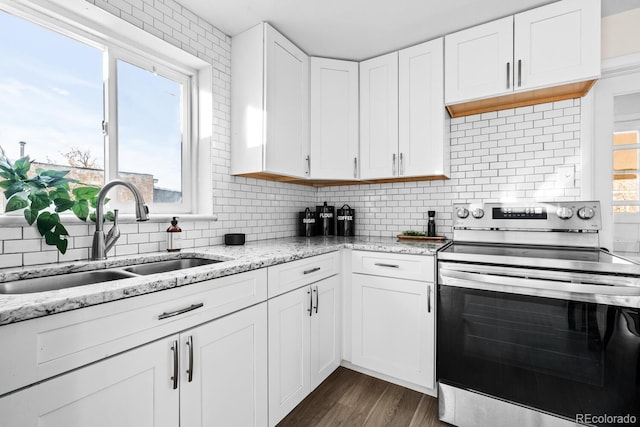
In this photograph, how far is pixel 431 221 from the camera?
2.46m

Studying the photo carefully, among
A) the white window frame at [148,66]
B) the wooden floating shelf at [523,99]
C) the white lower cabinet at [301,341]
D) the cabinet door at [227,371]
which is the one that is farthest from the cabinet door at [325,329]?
the wooden floating shelf at [523,99]

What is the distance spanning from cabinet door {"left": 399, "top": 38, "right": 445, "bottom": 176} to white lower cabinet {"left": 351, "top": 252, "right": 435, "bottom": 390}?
0.79 m

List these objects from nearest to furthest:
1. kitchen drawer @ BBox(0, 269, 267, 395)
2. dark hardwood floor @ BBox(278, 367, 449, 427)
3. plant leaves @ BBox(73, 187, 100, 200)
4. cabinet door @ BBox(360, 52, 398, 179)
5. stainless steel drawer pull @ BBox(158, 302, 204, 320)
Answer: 1. kitchen drawer @ BBox(0, 269, 267, 395)
2. stainless steel drawer pull @ BBox(158, 302, 204, 320)
3. plant leaves @ BBox(73, 187, 100, 200)
4. dark hardwood floor @ BBox(278, 367, 449, 427)
5. cabinet door @ BBox(360, 52, 398, 179)

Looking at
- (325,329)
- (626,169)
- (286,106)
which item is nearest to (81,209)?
(286,106)

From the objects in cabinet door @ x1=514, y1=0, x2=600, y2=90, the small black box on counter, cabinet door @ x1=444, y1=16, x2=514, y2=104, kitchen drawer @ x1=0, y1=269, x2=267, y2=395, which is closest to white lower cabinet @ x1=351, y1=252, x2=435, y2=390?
the small black box on counter

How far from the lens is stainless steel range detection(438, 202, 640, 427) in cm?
134

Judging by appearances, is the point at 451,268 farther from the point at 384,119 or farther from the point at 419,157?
the point at 384,119

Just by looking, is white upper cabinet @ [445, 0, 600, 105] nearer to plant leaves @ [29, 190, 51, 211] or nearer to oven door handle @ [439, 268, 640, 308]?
oven door handle @ [439, 268, 640, 308]

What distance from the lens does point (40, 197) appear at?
1289mm

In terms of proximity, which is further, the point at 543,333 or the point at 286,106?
the point at 286,106

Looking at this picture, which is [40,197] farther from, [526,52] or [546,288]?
[526,52]

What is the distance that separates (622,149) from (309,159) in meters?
2.14

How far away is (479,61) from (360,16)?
34.3 inches

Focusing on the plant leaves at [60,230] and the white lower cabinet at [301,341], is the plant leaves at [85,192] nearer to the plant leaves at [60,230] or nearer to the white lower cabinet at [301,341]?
the plant leaves at [60,230]
